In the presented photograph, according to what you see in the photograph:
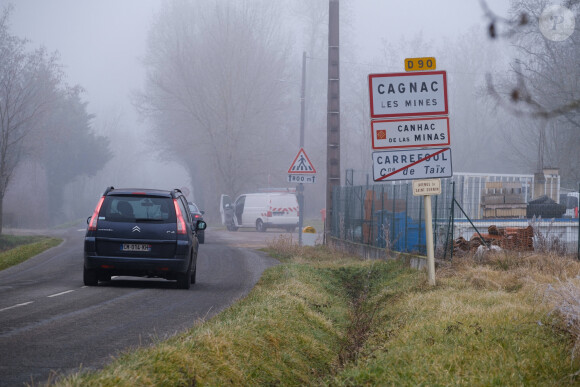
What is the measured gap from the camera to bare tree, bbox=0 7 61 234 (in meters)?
36.3

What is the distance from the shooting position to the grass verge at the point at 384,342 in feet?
19.1

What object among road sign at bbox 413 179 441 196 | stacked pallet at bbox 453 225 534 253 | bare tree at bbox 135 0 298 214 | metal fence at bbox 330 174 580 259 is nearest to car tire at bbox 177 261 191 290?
road sign at bbox 413 179 441 196

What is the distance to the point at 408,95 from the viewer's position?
39.7 feet

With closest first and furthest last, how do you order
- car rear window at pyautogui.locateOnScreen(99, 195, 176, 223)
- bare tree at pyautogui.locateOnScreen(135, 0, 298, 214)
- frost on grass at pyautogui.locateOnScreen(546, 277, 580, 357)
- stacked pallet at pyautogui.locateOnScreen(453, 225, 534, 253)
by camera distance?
frost on grass at pyautogui.locateOnScreen(546, 277, 580, 357) < car rear window at pyautogui.locateOnScreen(99, 195, 176, 223) < stacked pallet at pyautogui.locateOnScreen(453, 225, 534, 253) < bare tree at pyautogui.locateOnScreen(135, 0, 298, 214)

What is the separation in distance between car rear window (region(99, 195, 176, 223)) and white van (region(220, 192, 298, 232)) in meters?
31.9

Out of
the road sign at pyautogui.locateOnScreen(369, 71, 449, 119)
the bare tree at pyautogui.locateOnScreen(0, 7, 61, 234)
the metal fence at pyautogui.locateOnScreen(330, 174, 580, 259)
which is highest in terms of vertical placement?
the bare tree at pyautogui.locateOnScreen(0, 7, 61, 234)

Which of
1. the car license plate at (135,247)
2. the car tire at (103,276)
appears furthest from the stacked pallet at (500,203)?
the car tire at (103,276)

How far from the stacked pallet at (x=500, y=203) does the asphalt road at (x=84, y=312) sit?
621 centimetres

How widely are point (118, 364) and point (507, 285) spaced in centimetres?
708

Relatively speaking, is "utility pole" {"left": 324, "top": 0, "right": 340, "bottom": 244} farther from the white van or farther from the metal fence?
the white van

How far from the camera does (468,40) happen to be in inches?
3017

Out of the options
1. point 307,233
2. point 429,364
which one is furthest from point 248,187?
point 429,364

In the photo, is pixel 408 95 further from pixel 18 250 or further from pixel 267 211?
pixel 267 211

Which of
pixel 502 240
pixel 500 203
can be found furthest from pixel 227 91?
pixel 502 240
